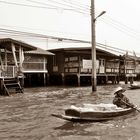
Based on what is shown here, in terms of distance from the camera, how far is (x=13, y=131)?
11023 mm

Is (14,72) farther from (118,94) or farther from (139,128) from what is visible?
(139,128)

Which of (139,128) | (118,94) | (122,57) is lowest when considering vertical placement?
(139,128)

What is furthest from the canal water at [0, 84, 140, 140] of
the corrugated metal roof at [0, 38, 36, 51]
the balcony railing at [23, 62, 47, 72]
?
the balcony railing at [23, 62, 47, 72]

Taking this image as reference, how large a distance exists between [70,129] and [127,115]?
3.44 meters

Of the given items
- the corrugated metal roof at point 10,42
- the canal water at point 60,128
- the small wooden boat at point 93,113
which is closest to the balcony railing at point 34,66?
the corrugated metal roof at point 10,42

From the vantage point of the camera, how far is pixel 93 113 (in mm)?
11773

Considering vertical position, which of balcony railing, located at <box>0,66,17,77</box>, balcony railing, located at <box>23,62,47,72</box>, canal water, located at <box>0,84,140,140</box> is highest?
balcony railing, located at <box>23,62,47,72</box>

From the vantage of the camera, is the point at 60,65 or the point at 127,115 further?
the point at 60,65

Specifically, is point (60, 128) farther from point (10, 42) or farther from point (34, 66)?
point (34, 66)

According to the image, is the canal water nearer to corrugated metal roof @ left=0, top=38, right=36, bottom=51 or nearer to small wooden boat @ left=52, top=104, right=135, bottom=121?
small wooden boat @ left=52, top=104, right=135, bottom=121

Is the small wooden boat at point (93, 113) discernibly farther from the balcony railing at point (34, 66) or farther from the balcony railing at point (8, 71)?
the balcony railing at point (34, 66)

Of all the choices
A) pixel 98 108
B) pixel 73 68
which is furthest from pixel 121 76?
pixel 98 108

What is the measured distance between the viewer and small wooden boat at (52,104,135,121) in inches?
455

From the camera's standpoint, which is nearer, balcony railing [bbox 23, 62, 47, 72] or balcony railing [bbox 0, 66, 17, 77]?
balcony railing [bbox 0, 66, 17, 77]
